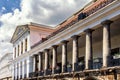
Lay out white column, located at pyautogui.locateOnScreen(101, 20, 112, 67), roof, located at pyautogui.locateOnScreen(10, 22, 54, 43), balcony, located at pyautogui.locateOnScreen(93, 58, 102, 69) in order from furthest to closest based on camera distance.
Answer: roof, located at pyautogui.locateOnScreen(10, 22, 54, 43) < balcony, located at pyautogui.locateOnScreen(93, 58, 102, 69) < white column, located at pyautogui.locateOnScreen(101, 20, 112, 67)

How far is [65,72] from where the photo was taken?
25625 mm

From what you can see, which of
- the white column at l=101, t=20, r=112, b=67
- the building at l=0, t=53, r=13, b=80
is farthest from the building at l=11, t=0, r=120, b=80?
the building at l=0, t=53, r=13, b=80

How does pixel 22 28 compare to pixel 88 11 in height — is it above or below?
above

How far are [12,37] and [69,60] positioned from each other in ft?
62.3

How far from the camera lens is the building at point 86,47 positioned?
754 inches

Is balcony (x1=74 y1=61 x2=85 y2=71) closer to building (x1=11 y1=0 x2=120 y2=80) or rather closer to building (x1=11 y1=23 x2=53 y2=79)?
building (x1=11 y1=0 x2=120 y2=80)

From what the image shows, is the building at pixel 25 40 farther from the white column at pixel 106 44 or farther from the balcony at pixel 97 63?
the white column at pixel 106 44

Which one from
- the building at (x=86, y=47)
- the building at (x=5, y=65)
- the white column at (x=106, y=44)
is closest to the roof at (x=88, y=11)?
the building at (x=86, y=47)

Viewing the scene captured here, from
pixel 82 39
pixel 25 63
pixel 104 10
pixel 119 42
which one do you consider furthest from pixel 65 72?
pixel 25 63

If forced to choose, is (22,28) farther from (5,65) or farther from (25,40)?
(5,65)

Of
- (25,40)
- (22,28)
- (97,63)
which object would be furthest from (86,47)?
(22,28)

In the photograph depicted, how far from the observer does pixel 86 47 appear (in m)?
22.4

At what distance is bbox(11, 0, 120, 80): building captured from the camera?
62.8 ft

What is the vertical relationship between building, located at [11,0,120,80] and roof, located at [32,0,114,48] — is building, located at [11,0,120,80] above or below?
below
